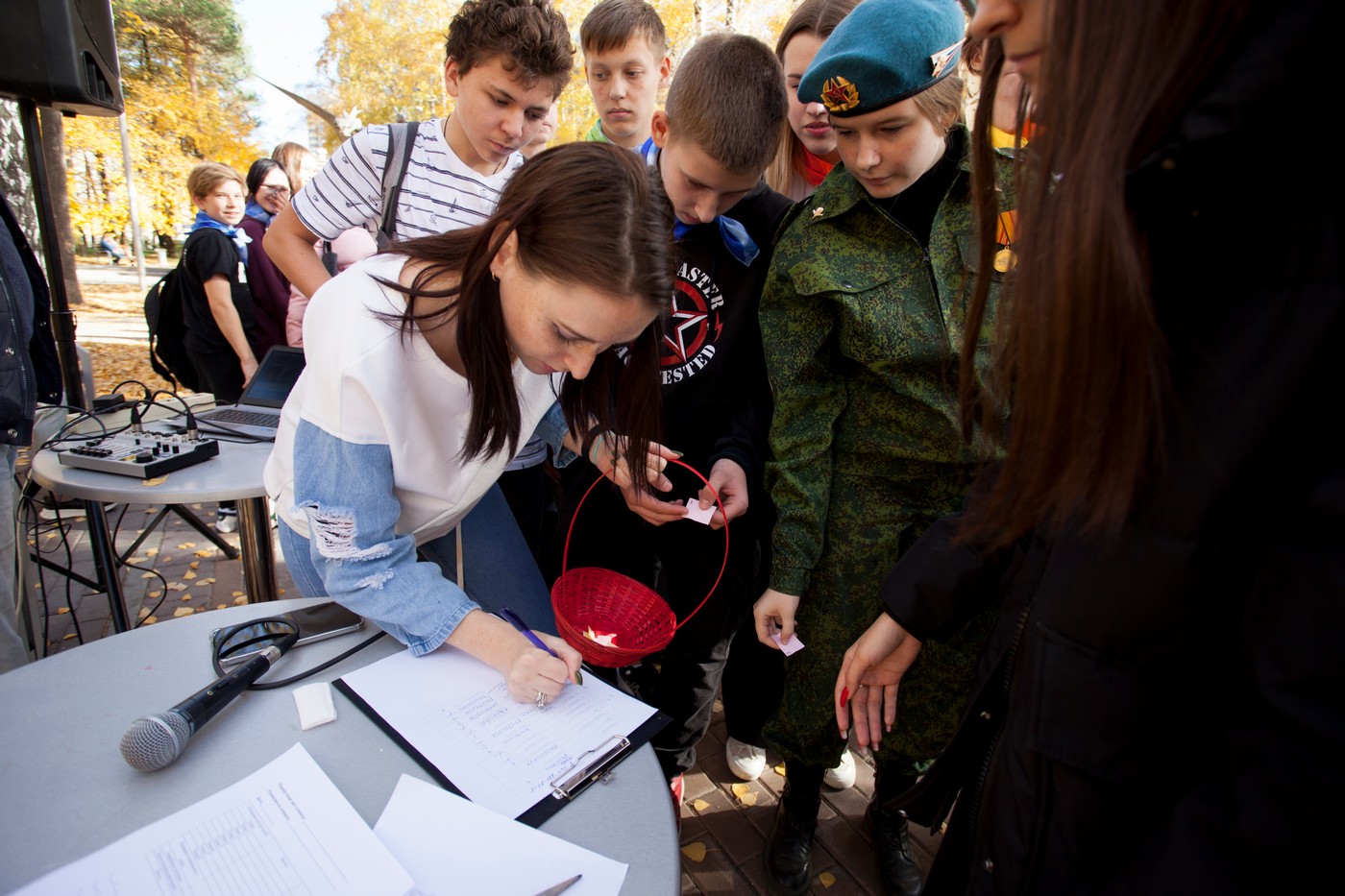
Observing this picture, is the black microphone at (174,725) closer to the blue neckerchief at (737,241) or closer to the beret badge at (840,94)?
the blue neckerchief at (737,241)

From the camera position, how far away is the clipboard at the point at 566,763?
92 cm

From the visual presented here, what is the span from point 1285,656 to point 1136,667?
14cm

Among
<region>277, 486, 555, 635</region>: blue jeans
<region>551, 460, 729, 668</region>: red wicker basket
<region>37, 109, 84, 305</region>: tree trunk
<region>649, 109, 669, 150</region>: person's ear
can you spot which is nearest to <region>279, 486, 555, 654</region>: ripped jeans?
<region>277, 486, 555, 635</region>: blue jeans

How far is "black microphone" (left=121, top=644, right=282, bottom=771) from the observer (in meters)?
0.91

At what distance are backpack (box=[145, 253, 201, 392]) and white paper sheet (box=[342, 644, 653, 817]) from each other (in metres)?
3.64

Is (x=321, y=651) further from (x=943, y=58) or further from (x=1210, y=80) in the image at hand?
(x=943, y=58)

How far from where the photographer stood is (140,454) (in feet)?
6.77

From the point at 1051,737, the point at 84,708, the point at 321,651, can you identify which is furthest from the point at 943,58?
the point at 84,708

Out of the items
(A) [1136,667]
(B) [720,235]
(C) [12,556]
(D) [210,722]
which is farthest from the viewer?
(C) [12,556]

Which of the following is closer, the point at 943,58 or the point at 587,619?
the point at 943,58

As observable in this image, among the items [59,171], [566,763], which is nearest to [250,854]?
[566,763]

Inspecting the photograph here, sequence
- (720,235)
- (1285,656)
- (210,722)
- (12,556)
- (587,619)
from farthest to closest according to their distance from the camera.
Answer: (12,556) → (720,235) → (587,619) → (210,722) → (1285,656)

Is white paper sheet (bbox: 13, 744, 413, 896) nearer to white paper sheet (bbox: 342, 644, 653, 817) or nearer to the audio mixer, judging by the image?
white paper sheet (bbox: 342, 644, 653, 817)

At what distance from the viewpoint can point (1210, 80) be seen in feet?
1.85
